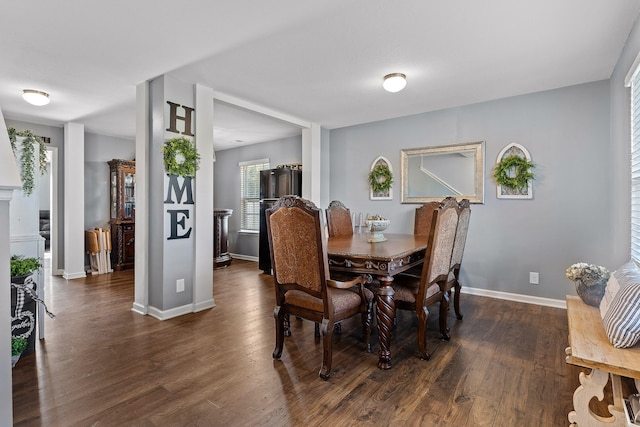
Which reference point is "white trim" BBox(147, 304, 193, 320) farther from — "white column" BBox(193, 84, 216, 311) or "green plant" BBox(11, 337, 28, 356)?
"green plant" BBox(11, 337, 28, 356)

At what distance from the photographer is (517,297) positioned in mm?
3855

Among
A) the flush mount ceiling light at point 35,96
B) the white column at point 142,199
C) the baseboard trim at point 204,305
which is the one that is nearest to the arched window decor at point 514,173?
the baseboard trim at point 204,305

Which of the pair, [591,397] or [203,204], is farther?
[203,204]

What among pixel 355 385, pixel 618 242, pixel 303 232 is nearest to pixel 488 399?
pixel 355 385

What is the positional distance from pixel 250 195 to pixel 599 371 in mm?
6124

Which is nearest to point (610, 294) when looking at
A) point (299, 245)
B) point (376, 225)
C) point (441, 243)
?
point (441, 243)

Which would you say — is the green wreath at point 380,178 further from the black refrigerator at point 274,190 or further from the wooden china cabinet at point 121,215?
the wooden china cabinet at point 121,215

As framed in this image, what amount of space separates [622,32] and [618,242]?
176 centimetres

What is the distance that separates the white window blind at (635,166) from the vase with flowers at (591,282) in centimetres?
45

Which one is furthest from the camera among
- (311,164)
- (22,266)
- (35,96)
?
(311,164)

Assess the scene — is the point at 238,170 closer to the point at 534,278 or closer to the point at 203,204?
the point at 203,204

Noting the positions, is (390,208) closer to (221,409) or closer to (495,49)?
(495,49)

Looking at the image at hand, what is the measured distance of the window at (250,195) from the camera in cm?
670

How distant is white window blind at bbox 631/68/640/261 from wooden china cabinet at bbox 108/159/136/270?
650 cm
